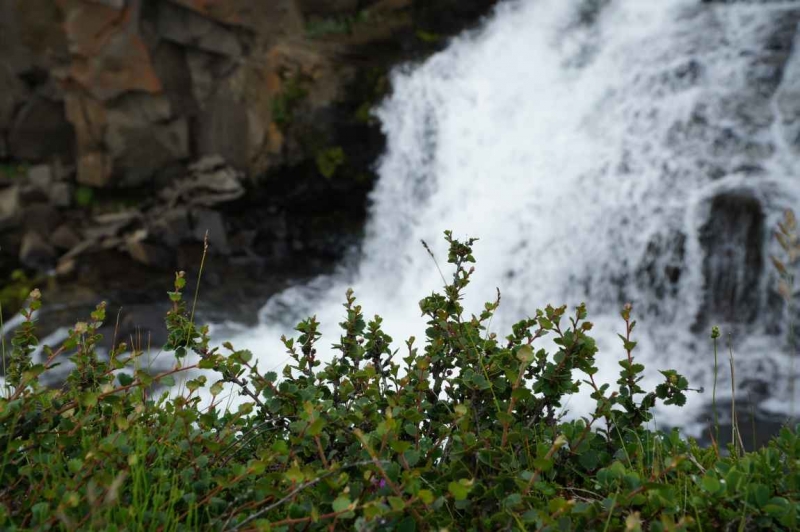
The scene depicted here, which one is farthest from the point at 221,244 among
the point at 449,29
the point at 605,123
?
the point at 605,123

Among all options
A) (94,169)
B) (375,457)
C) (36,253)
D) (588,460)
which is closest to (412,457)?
(375,457)

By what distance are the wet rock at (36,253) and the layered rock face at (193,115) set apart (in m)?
0.02

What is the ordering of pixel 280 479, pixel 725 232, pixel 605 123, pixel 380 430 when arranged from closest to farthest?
1. pixel 380 430
2. pixel 280 479
3. pixel 725 232
4. pixel 605 123

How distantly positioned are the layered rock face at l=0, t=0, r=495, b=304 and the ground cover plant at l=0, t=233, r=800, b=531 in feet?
25.9

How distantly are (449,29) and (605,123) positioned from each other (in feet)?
11.7

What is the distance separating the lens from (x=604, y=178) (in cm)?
714

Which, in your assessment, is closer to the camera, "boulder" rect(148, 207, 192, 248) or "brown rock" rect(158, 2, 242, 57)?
"boulder" rect(148, 207, 192, 248)

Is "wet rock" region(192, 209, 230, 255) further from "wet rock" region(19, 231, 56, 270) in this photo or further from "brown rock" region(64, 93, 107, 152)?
"wet rock" region(19, 231, 56, 270)

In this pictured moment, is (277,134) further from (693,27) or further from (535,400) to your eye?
(535,400)

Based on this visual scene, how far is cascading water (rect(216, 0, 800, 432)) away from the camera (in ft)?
20.3

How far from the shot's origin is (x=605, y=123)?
755cm

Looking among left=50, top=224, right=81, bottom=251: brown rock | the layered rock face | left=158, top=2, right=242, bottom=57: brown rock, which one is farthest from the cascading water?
left=50, top=224, right=81, bottom=251: brown rock

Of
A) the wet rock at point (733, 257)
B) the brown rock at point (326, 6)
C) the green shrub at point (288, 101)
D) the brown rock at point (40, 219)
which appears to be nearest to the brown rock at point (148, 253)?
the brown rock at point (40, 219)

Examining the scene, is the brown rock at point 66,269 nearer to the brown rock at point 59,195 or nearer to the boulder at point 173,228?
the boulder at point 173,228
